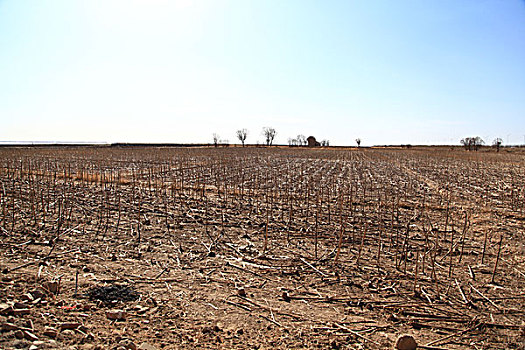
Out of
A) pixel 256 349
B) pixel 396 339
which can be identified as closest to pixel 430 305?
pixel 396 339

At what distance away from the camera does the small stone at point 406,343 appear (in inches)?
124

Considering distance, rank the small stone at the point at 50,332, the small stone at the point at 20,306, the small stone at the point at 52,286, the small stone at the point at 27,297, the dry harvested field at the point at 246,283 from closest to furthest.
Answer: the small stone at the point at 50,332 → the dry harvested field at the point at 246,283 → the small stone at the point at 20,306 → the small stone at the point at 27,297 → the small stone at the point at 52,286

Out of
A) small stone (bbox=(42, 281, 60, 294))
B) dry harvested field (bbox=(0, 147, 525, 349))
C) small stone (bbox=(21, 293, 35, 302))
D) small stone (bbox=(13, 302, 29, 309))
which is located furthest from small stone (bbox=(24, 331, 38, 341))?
small stone (bbox=(42, 281, 60, 294))

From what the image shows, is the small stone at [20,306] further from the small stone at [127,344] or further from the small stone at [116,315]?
the small stone at [127,344]

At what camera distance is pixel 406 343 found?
317 centimetres

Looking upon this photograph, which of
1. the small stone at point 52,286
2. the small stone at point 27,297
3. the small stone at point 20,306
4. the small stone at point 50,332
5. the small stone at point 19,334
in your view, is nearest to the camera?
the small stone at point 19,334

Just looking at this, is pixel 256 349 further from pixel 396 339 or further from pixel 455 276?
pixel 455 276

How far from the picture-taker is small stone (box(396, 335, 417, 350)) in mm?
3154

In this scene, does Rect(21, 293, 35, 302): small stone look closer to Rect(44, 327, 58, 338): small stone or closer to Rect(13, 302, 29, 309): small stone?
Rect(13, 302, 29, 309): small stone

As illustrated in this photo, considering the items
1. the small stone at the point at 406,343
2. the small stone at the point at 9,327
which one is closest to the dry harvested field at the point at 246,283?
the small stone at the point at 9,327

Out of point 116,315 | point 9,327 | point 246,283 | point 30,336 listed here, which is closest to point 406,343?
Result: point 246,283

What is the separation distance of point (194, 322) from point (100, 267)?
2132mm

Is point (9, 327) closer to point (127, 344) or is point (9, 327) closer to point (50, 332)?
point (50, 332)

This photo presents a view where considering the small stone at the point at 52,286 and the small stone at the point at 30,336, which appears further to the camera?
the small stone at the point at 52,286
